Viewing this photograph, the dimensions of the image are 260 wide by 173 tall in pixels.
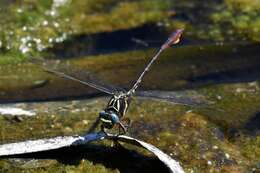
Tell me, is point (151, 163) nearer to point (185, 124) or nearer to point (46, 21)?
point (185, 124)

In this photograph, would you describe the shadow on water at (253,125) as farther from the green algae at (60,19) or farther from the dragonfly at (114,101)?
the green algae at (60,19)

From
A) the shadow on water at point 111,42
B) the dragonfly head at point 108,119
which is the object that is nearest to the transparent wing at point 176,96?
the dragonfly head at point 108,119

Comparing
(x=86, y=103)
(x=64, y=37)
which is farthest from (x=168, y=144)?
(x=64, y=37)

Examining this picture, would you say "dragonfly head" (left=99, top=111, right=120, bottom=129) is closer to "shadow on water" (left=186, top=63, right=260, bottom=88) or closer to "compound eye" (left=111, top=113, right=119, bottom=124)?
"compound eye" (left=111, top=113, right=119, bottom=124)

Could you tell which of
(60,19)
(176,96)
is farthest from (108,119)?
(60,19)

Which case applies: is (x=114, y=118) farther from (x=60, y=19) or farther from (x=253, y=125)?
(x=60, y=19)

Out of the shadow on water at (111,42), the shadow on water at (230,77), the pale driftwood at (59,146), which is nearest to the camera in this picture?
the pale driftwood at (59,146)

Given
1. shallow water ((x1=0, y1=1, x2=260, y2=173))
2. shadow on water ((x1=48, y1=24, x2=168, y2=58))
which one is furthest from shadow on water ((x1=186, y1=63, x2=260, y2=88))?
shadow on water ((x1=48, y1=24, x2=168, y2=58))

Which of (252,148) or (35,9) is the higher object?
(35,9)
